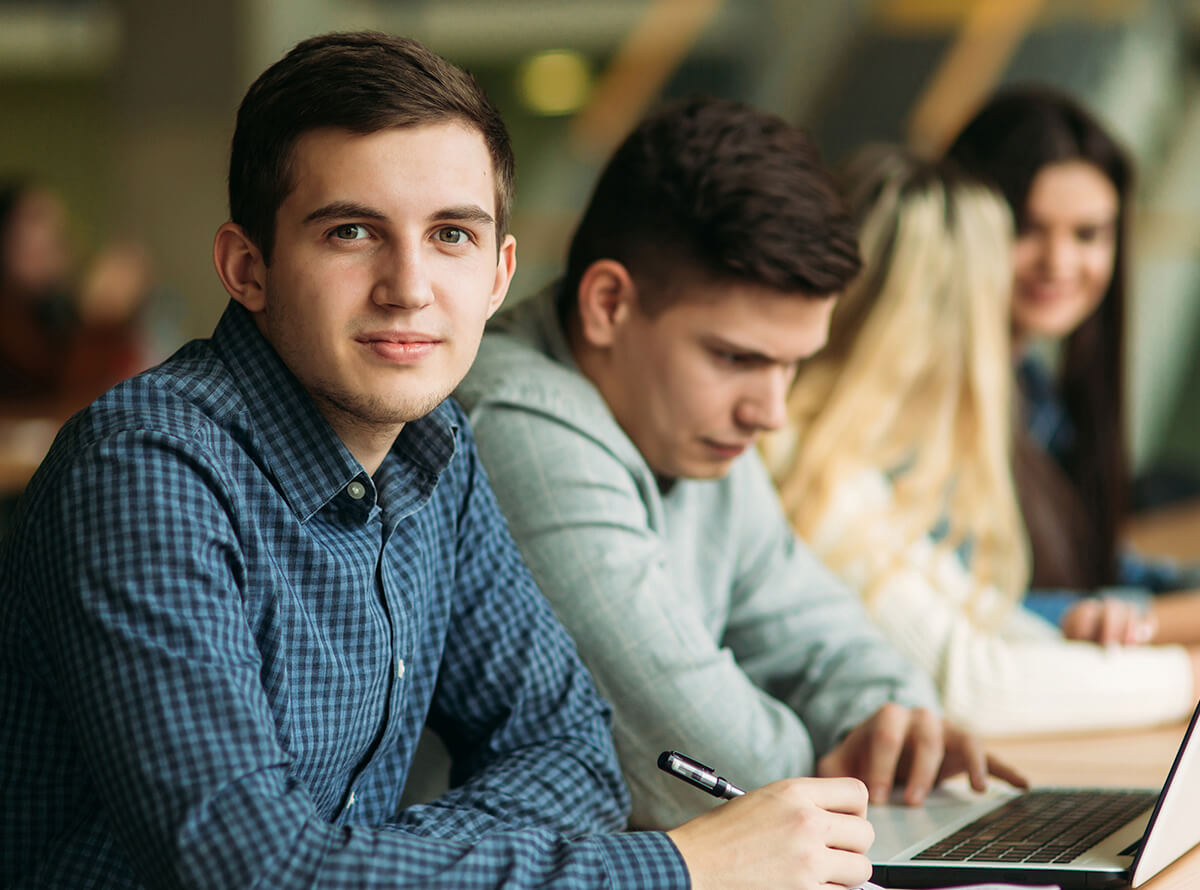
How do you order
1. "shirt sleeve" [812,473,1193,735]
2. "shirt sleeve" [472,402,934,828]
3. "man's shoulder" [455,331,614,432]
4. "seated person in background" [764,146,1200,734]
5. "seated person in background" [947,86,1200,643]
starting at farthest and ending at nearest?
"seated person in background" [947,86,1200,643] < "seated person in background" [764,146,1200,734] < "shirt sleeve" [812,473,1193,735] < "man's shoulder" [455,331,614,432] < "shirt sleeve" [472,402,934,828]

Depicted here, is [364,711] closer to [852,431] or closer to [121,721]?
[121,721]

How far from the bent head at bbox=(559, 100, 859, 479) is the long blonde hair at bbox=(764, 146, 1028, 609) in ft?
1.57

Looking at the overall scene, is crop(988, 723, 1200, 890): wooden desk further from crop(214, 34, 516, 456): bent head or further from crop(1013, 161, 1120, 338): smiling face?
crop(1013, 161, 1120, 338): smiling face

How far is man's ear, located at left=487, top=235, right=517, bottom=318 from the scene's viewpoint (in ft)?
3.55

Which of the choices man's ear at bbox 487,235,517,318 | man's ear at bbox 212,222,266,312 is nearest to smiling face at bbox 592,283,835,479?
man's ear at bbox 487,235,517,318

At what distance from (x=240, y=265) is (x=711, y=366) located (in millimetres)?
554

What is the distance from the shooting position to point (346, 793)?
3.44 feet

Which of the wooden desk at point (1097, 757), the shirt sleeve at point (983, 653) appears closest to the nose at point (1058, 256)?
the shirt sleeve at point (983, 653)

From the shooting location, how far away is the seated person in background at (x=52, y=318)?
4.57 meters

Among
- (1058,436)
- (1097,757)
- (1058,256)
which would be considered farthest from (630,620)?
(1058,436)

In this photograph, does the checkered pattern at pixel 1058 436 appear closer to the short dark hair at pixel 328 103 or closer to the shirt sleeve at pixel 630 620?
the shirt sleeve at pixel 630 620

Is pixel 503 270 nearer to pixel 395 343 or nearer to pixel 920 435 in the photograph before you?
pixel 395 343

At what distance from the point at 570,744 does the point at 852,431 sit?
2.86ft

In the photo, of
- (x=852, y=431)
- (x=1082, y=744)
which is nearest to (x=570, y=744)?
(x=1082, y=744)
